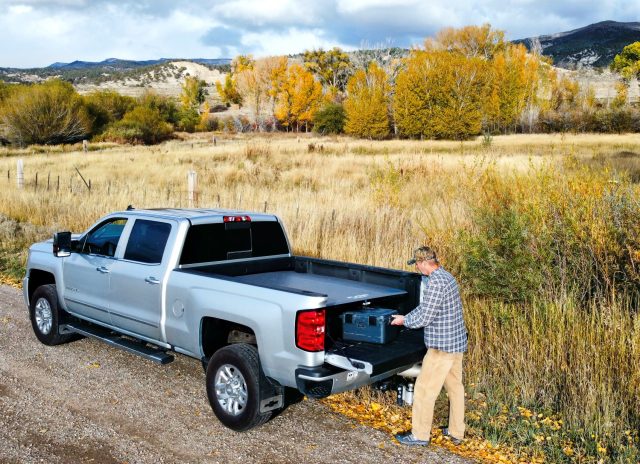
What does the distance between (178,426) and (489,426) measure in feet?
8.70

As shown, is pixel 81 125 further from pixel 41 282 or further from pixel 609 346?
pixel 609 346

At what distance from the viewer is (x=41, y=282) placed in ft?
25.5

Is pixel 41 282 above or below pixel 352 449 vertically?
above

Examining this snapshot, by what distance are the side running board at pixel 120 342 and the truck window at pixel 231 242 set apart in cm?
94

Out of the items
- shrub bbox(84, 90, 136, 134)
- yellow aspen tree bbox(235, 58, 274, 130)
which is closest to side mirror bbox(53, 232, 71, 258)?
shrub bbox(84, 90, 136, 134)

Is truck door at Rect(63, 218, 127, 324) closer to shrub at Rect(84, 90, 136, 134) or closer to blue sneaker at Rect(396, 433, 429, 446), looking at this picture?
blue sneaker at Rect(396, 433, 429, 446)

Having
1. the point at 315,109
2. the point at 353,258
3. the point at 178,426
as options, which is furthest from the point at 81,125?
the point at 178,426

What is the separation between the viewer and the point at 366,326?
476 cm

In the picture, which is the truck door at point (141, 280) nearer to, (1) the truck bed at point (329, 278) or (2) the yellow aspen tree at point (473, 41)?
(1) the truck bed at point (329, 278)

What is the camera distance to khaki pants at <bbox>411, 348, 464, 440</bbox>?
4.77 metres

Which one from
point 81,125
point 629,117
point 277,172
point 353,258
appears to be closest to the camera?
point 353,258

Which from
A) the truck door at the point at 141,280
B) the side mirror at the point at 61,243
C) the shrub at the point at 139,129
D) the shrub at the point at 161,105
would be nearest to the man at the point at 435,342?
the truck door at the point at 141,280

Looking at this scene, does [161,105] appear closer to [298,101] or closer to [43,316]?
[298,101]

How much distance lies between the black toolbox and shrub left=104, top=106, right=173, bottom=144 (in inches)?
2329
